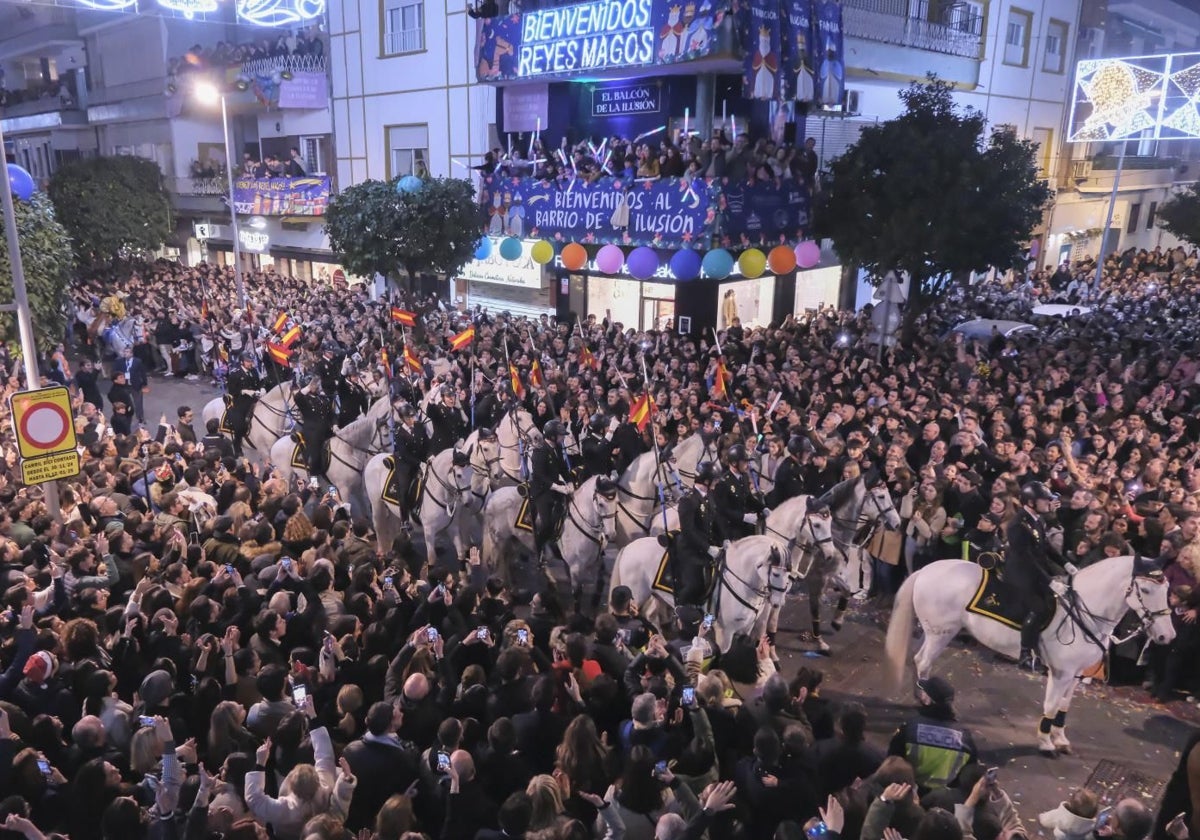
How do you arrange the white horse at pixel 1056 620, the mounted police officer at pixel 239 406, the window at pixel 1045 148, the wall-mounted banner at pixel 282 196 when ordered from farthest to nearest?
1. the window at pixel 1045 148
2. the wall-mounted banner at pixel 282 196
3. the mounted police officer at pixel 239 406
4. the white horse at pixel 1056 620

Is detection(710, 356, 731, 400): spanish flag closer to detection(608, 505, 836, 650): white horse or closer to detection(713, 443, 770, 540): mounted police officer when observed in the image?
detection(713, 443, 770, 540): mounted police officer

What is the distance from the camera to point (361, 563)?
→ 26.8ft

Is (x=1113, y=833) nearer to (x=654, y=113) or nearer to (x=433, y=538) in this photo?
(x=433, y=538)

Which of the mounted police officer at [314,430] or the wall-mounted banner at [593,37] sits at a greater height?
the wall-mounted banner at [593,37]

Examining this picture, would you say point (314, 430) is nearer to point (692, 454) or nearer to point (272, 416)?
point (272, 416)

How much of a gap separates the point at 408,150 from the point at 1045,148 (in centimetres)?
2638

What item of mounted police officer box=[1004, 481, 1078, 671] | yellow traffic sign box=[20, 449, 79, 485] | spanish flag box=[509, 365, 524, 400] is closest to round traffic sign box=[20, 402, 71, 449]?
yellow traffic sign box=[20, 449, 79, 485]

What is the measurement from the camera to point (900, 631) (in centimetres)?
865

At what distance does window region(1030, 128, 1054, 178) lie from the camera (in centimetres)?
3528

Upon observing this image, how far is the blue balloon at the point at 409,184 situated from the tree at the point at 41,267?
29.0ft

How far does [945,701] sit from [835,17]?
2003 cm

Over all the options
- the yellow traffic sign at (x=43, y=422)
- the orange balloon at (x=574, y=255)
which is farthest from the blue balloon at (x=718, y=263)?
the yellow traffic sign at (x=43, y=422)

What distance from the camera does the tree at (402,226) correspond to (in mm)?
21328

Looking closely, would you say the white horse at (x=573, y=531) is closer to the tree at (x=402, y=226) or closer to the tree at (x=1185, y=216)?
the tree at (x=402, y=226)
